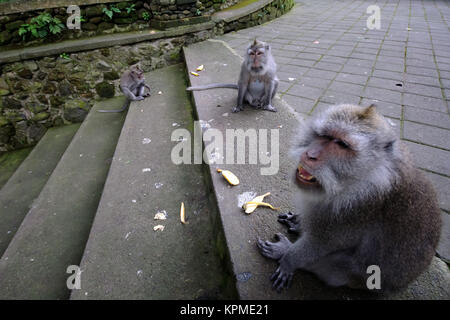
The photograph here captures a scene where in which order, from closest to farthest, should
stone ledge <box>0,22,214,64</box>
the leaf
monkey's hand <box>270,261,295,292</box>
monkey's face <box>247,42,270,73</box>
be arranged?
monkey's hand <box>270,261,295,292</box> → monkey's face <box>247,42,270,73</box> → stone ledge <box>0,22,214,64</box> → the leaf

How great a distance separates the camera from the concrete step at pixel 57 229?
2188 mm

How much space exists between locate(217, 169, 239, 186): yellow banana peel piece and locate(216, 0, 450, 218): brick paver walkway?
74.9 inches

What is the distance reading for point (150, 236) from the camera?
2242 millimetres

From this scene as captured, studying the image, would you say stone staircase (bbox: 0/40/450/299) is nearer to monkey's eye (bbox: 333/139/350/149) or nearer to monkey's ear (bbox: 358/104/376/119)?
monkey's eye (bbox: 333/139/350/149)

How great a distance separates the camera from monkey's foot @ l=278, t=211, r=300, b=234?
1.95 m

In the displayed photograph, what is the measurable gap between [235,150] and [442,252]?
1.98 metres

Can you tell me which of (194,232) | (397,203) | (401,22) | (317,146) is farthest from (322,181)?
(401,22)

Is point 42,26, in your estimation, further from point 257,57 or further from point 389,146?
point 389,146

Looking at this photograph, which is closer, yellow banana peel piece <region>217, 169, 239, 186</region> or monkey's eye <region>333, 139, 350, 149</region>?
monkey's eye <region>333, 139, 350, 149</region>

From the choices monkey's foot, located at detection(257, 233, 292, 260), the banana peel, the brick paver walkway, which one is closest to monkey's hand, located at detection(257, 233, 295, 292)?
monkey's foot, located at detection(257, 233, 292, 260)

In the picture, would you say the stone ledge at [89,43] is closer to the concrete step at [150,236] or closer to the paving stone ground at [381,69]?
the paving stone ground at [381,69]

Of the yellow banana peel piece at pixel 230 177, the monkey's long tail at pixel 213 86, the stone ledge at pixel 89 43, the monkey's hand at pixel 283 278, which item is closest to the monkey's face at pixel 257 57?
the monkey's long tail at pixel 213 86

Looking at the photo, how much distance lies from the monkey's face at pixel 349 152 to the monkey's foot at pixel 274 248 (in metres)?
0.64

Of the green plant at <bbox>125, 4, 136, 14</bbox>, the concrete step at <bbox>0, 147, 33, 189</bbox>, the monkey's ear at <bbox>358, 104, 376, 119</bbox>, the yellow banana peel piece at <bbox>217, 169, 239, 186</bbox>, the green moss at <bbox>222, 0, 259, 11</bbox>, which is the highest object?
the green moss at <bbox>222, 0, 259, 11</bbox>
